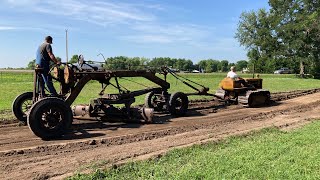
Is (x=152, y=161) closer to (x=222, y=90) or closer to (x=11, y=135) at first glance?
(x=11, y=135)

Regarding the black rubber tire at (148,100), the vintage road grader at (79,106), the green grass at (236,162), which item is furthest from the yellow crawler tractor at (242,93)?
the green grass at (236,162)

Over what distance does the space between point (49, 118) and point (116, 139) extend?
5.67 feet

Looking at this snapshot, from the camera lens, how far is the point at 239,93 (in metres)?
16.9

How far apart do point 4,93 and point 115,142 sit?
1318 centimetres

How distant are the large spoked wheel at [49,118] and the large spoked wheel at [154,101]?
4601mm

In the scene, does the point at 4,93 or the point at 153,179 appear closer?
the point at 153,179

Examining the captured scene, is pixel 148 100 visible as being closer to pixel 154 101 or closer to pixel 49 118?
pixel 154 101

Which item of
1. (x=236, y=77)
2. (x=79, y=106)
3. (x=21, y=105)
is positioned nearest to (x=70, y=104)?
(x=79, y=106)

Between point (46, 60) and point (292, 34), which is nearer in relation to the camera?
point (46, 60)

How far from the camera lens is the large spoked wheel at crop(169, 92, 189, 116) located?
13.6m

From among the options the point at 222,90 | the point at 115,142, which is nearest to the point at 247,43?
the point at 222,90

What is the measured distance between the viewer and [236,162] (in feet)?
23.6

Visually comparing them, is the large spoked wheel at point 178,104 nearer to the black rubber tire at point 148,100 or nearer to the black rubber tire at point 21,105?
the black rubber tire at point 148,100

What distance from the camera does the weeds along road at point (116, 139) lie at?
746 centimetres
